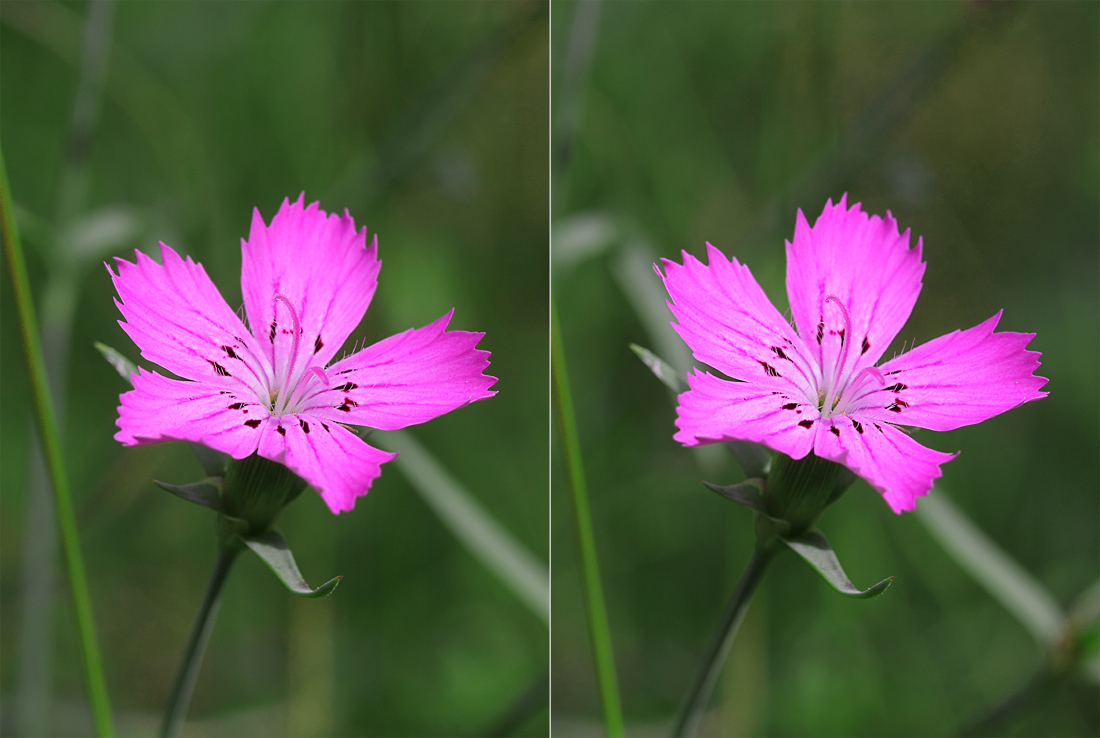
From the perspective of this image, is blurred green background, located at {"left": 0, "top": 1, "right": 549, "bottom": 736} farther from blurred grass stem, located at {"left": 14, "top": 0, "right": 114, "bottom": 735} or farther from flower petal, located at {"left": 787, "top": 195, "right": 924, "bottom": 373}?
flower petal, located at {"left": 787, "top": 195, "right": 924, "bottom": 373}

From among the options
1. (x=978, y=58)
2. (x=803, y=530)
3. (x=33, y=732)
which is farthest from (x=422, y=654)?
(x=978, y=58)

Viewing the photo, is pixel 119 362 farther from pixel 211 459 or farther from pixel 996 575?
pixel 996 575

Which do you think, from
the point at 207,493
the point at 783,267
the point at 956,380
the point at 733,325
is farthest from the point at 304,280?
the point at 783,267

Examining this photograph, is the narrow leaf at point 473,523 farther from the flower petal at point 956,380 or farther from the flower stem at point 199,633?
the flower petal at point 956,380

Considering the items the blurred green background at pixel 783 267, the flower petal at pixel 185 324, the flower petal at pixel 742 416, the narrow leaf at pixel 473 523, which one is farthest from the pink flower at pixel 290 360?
the blurred green background at pixel 783 267

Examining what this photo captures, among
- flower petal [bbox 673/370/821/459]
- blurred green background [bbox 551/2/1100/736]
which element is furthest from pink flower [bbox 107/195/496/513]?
blurred green background [bbox 551/2/1100/736]

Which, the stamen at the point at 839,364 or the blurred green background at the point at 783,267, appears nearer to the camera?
the stamen at the point at 839,364
